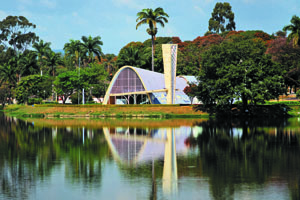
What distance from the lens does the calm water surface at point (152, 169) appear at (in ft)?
46.1

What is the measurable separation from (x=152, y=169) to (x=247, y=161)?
16.8 ft

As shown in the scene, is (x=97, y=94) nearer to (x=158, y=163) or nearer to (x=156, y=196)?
(x=158, y=163)

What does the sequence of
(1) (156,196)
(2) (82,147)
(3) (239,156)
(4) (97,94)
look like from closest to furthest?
(1) (156,196)
(3) (239,156)
(2) (82,147)
(4) (97,94)

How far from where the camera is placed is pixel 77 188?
1479 centimetres

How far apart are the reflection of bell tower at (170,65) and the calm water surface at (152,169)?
144 ft

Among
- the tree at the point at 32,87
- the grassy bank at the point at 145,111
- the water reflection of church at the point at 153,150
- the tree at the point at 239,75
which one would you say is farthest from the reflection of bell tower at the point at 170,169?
the tree at the point at 32,87

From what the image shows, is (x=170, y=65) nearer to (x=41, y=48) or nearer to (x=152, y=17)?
(x=152, y=17)

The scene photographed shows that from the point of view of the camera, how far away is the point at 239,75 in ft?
188

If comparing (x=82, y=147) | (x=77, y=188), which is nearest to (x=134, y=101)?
(x=82, y=147)

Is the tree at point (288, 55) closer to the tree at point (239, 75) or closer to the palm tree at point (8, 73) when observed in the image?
the tree at point (239, 75)

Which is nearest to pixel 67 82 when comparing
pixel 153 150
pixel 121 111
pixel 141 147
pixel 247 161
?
pixel 121 111

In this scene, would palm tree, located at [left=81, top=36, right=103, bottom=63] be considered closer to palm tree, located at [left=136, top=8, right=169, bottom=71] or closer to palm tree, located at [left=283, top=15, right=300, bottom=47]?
palm tree, located at [left=136, top=8, right=169, bottom=71]

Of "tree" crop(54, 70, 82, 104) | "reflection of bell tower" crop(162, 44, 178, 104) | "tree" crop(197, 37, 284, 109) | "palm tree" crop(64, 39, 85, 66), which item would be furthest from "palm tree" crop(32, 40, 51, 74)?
"tree" crop(197, 37, 284, 109)

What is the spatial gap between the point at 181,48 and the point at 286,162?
108 metres
